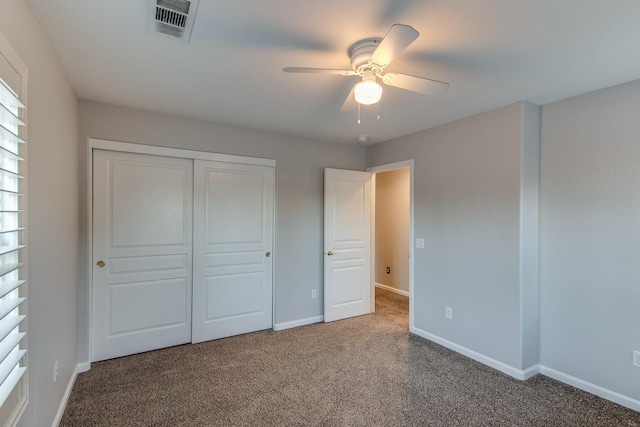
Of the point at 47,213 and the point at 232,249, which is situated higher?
the point at 47,213

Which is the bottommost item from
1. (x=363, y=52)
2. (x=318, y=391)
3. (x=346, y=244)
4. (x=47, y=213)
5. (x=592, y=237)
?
(x=318, y=391)

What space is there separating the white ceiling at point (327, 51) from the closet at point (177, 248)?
0.70 m

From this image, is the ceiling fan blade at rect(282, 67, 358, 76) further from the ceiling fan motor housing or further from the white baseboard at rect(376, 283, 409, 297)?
the white baseboard at rect(376, 283, 409, 297)

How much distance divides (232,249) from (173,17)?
2418 millimetres

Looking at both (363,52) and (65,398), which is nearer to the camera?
(363,52)

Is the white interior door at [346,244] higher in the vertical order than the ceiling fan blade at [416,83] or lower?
lower

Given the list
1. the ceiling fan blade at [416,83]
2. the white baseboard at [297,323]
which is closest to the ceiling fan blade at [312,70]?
the ceiling fan blade at [416,83]

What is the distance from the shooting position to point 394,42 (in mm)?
1411

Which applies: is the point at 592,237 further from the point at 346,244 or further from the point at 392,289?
the point at 392,289

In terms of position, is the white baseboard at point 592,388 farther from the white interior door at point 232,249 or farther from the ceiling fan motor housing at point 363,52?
the ceiling fan motor housing at point 363,52

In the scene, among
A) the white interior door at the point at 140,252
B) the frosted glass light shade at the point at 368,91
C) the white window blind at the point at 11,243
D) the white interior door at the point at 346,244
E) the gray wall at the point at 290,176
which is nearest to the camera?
the white window blind at the point at 11,243

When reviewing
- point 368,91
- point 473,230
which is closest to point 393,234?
point 473,230

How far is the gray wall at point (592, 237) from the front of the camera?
2.30m

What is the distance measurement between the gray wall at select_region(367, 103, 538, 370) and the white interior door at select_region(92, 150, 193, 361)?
2.63 m
